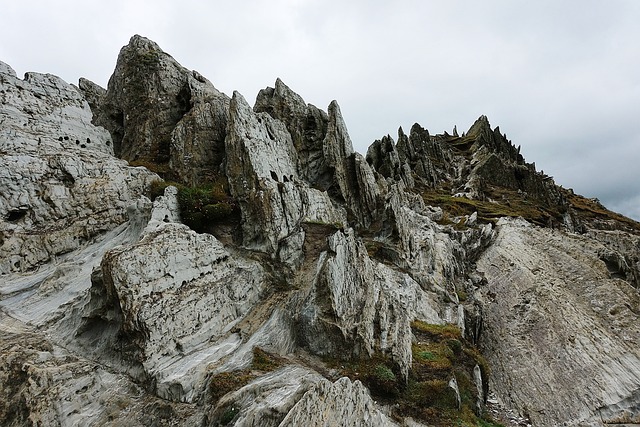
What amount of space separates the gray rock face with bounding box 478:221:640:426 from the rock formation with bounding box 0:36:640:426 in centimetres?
16

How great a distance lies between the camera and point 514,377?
85.9 feet

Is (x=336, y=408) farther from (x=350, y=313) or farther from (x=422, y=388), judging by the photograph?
(x=422, y=388)

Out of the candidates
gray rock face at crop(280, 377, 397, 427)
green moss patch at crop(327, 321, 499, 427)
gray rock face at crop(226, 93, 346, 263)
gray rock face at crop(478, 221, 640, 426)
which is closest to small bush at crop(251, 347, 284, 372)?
green moss patch at crop(327, 321, 499, 427)

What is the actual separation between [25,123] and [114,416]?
2366cm

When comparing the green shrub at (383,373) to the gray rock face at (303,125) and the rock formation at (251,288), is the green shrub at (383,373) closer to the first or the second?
the rock formation at (251,288)

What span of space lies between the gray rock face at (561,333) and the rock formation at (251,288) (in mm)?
159

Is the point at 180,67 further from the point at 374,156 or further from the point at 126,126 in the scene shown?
the point at 374,156

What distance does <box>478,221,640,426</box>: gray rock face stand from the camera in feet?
77.1

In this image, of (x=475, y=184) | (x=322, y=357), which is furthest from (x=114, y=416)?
(x=475, y=184)

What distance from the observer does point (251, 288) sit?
19.9 metres

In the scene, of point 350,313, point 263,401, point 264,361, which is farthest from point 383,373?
point 263,401

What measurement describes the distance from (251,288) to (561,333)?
2626 centimetres

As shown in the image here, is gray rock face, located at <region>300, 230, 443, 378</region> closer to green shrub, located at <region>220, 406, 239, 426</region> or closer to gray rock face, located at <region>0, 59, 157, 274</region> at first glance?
green shrub, located at <region>220, 406, 239, 426</region>

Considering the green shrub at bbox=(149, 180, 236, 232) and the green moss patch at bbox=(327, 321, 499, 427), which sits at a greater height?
the green shrub at bbox=(149, 180, 236, 232)
